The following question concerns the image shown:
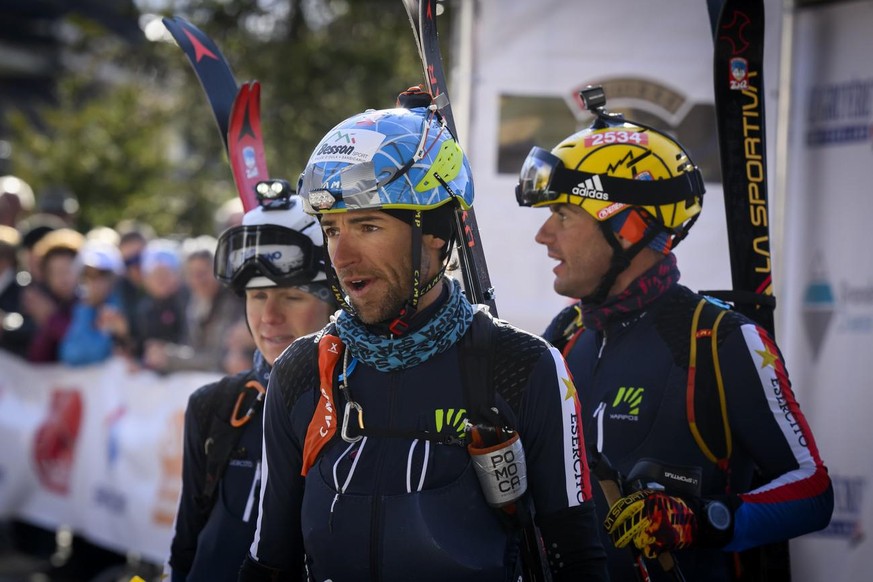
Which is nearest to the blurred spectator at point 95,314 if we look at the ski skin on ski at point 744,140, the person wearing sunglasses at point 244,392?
the person wearing sunglasses at point 244,392

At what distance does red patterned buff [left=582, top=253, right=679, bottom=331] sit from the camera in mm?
4023

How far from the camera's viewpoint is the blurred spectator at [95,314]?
9273 mm

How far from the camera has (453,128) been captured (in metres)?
3.77

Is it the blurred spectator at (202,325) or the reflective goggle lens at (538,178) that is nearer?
the reflective goggle lens at (538,178)

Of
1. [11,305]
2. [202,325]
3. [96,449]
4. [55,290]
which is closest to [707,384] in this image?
[202,325]

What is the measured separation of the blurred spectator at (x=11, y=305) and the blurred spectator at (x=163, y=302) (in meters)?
1.23

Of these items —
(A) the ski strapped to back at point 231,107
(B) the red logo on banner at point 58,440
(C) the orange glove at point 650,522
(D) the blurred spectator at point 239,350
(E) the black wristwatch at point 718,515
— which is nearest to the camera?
(C) the orange glove at point 650,522

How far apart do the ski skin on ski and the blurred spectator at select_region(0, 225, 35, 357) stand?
23.8 ft

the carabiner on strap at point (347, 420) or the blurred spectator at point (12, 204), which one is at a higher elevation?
the blurred spectator at point (12, 204)

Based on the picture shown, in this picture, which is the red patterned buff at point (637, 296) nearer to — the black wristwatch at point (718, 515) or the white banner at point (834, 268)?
the black wristwatch at point (718, 515)

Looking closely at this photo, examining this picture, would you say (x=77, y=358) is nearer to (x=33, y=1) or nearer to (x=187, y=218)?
(x=187, y=218)

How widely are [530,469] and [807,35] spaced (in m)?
3.85

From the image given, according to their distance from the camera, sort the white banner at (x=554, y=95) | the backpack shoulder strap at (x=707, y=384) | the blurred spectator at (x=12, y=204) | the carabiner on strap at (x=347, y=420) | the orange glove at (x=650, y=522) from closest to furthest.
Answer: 1. the carabiner on strap at (x=347, y=420)
2. the orange glove at (x=650, y=522)
3. the backpack shoulder strap at (x=707, y=384)
4. the white banner at (x=554, y=95)
5. the blurred spectator at (x=12, y=204)

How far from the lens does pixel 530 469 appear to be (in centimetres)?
293
